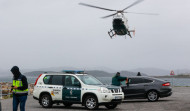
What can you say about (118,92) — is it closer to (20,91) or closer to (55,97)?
(55,97)

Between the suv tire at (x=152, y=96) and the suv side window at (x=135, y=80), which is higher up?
the suv side window at (x=135, y=80)

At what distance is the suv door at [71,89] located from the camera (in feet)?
51.5

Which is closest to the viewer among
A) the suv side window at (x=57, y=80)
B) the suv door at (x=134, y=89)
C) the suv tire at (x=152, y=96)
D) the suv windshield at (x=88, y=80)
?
the suv windshield at (x=88, y=80)

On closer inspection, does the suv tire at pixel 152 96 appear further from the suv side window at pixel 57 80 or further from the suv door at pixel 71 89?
the suv side window at pixel 57 80

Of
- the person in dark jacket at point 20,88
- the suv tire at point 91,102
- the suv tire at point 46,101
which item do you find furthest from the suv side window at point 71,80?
the person in dark jacket at point 20,88

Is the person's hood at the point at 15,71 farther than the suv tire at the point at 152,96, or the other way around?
the suv tire at the point at 152,96

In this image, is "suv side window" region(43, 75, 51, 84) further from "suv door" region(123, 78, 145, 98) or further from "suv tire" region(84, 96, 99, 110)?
"suv door" region(123, 78, 145, 98)

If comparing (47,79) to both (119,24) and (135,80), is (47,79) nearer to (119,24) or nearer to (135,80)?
(135,80)

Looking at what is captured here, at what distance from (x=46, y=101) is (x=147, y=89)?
627cm

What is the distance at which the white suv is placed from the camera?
15.1 metres

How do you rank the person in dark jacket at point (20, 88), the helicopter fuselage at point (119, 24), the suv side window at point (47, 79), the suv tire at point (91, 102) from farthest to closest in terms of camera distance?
the helicopter fuselage at point (119, 24), the suv side window at point (47, 79), the suv tire at point (91, 102), the person in dark jacket at point (20, 88)

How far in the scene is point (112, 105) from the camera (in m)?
16.2

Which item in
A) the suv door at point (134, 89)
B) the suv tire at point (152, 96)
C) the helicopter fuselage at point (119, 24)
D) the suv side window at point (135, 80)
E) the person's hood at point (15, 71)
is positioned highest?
the helicopter fuselage at point (119, 24)

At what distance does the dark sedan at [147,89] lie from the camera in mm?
19812
